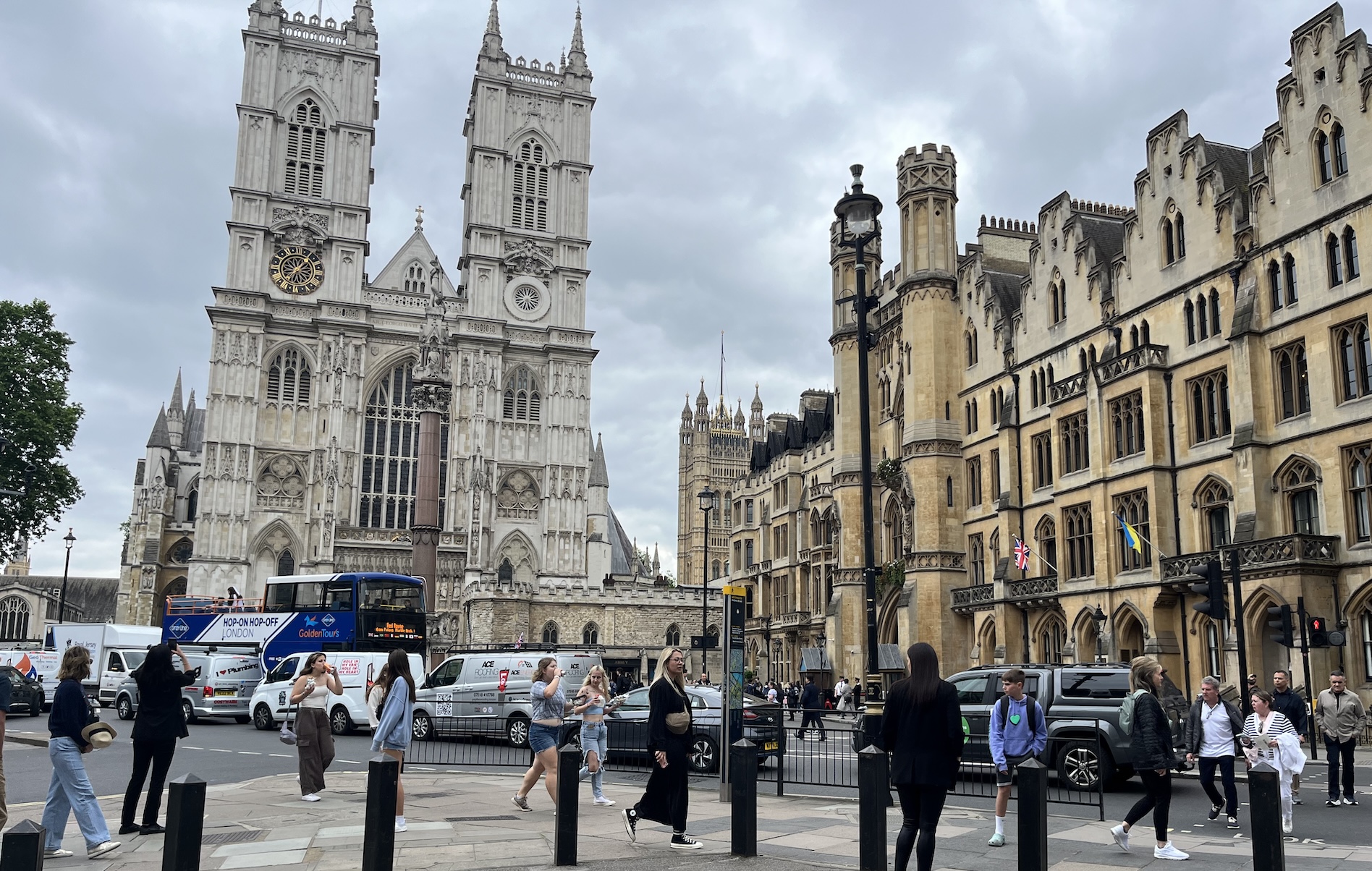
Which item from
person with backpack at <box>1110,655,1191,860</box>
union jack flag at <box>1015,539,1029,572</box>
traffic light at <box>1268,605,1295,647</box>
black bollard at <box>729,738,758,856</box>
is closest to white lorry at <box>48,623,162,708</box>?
union jack flag at <box>1015,539,1029,572</box>

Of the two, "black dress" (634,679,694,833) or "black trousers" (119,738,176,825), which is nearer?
"black dress" (634,679,694,833)

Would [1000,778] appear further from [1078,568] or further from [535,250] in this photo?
[535,250]

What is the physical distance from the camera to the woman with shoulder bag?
9664 mm

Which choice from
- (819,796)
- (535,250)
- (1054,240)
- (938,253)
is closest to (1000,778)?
(819,796)

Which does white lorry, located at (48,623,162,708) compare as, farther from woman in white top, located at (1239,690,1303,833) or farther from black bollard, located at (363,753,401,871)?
woman in white top, located at (1239,690,1303,833)

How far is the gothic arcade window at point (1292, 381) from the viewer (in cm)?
2447

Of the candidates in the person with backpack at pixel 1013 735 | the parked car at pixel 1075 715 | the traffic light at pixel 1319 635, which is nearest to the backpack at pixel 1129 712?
the person with backpack at pixel 1013 735

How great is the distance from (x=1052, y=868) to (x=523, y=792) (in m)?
5.71

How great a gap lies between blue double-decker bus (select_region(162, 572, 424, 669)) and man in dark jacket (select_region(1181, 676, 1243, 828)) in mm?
26030

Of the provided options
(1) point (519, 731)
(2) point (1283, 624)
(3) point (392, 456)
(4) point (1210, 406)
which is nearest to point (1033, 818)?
(2) point (1283, 624)

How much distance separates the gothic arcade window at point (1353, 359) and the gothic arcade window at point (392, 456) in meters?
51.1

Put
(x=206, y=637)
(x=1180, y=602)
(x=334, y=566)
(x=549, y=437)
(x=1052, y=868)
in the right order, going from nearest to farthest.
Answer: (x=1052, y=868) → (x=1180, y=602) → (x=206, y=637) → (x=334, y=566) → (x=549, y=437)

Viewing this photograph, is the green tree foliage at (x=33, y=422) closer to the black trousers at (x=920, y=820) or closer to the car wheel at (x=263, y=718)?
the car wheel at (x=263, y=718)

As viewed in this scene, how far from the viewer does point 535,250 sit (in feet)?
235
